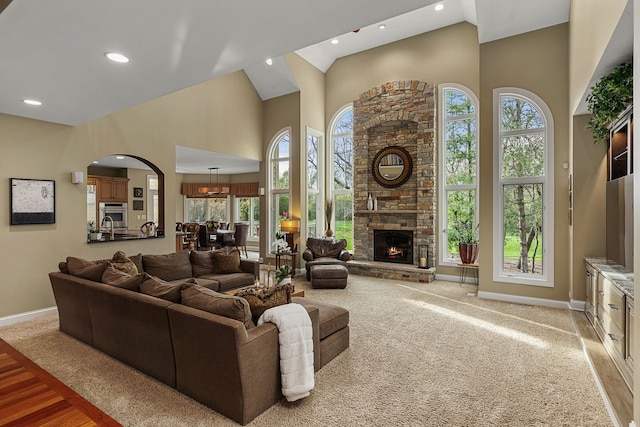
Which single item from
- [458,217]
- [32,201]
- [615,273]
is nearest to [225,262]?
[32,201]

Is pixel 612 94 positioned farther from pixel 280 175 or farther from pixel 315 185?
pixel 280 175

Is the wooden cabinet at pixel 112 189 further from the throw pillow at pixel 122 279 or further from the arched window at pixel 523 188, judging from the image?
the arched window at pixel 523 188

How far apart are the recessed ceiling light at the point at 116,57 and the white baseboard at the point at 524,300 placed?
18.3ft

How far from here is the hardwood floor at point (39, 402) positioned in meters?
2.13

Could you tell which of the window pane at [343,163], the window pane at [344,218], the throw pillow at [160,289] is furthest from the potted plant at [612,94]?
the window pane at [344,218]

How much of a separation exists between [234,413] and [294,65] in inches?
264

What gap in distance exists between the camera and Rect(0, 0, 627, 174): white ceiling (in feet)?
6.73

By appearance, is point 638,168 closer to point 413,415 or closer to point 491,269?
point 413,415

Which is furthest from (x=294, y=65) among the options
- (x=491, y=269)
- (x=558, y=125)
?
(x=491, y=269)

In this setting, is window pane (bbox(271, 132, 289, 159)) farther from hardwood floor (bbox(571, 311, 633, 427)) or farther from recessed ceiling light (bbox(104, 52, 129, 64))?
hardwood floor (bbox(571, 311, 633, 427))

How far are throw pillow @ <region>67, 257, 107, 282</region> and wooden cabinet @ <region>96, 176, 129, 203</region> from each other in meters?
5.71

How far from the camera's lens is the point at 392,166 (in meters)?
7.33

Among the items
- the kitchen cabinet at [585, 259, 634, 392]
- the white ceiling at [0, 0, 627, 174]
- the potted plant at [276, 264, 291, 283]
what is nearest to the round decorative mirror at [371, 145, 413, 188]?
the kitchen cabinet at [585, 259, 634, 392]

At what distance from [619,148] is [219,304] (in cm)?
458
